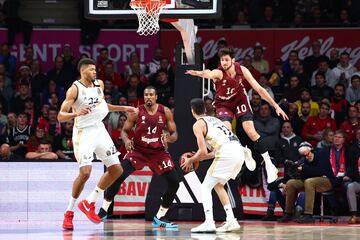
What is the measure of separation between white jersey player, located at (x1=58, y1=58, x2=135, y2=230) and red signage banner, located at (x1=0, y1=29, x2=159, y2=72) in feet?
29.1

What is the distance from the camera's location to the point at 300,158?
56.1 ft

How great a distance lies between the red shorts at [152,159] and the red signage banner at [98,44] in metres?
8.14

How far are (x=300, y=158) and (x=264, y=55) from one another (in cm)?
597

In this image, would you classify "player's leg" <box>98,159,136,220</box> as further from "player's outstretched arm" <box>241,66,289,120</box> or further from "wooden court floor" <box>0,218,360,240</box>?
"player's outstretched arm" <box>241,66,289,120</box>

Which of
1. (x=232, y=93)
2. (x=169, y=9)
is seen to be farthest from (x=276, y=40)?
(x=232, y=93)

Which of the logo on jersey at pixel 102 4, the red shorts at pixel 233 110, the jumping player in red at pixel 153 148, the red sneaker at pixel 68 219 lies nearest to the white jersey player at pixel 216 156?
the red shorts at pixel 233 110

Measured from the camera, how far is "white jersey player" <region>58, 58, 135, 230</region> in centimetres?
1398

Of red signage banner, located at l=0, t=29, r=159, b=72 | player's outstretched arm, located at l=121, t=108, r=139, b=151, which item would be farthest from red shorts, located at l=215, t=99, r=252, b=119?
red signage banner, located at l=0, t=29, r=159, b=72

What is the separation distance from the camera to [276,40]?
2269cm

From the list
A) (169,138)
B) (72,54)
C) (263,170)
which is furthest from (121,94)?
(169,138)

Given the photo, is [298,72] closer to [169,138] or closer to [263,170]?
[263,170]

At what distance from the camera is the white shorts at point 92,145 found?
46.1 feet

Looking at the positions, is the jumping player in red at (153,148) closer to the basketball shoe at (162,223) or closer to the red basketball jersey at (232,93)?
the basketball shoe at (162,223)

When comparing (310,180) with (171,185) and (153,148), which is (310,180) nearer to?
(171,185)
